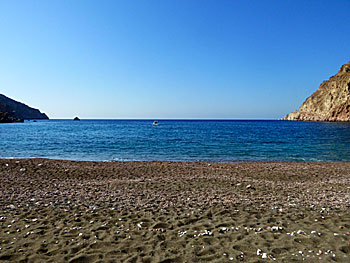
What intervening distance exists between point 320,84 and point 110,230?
210240 millimetres

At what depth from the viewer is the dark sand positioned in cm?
506

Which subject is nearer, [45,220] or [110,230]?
[110,230]

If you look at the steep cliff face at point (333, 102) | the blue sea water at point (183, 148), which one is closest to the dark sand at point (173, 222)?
the blue sea water at point (183, 148)

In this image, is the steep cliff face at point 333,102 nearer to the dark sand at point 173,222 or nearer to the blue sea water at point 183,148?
the blue sea water at point 183,148

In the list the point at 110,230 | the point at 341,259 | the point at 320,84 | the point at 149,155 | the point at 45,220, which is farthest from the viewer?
the point at 320,84

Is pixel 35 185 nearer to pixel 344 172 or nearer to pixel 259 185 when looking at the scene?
pixel 259 185

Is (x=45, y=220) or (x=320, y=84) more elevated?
(x=320, y=84)

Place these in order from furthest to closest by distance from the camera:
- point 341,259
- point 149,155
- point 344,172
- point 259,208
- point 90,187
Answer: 1. point 149,155
2. point 344,172
3. point 90,187
4. point 259,208
5. point 341,259

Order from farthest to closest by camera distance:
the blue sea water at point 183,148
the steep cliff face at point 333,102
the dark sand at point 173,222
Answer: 1. the steep cliff face at point 333,102
2. the blue sea water at point 183,148
3. the dark sand at point 173,222

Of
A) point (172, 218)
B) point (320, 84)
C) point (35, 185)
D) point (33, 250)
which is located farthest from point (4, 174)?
point (320, 84)

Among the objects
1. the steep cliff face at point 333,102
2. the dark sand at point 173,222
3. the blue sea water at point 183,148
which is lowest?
the blue sea water at point 183,148

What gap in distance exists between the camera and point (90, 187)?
11.1 meters

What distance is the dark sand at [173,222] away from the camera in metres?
5.06

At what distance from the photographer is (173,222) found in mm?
6754
